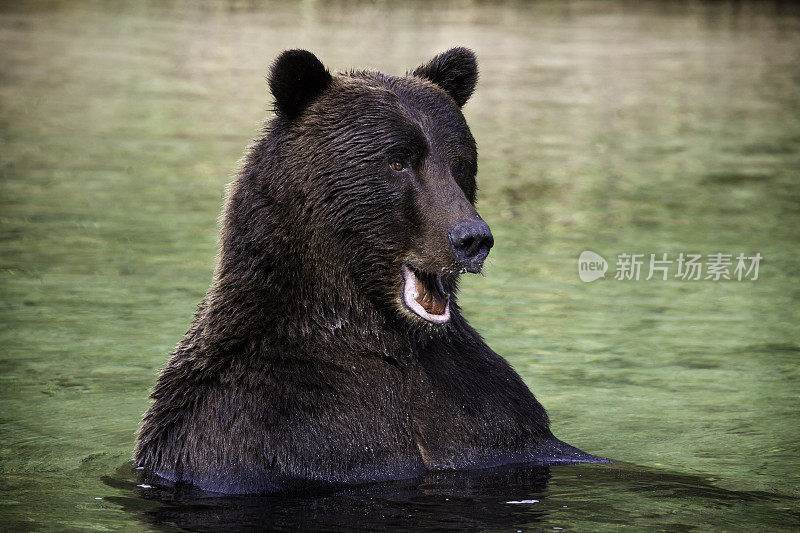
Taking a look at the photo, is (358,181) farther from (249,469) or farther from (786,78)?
(786,78)

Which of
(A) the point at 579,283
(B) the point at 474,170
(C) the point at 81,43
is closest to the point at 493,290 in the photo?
(A) the point at 579,283

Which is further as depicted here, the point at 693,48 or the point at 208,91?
the point at 693,48

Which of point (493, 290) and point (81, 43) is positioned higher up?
point (81, 43)

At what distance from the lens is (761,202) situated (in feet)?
60.1

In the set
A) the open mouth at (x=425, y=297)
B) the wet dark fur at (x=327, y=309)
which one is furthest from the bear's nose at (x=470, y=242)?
the open mouth at (x=425, y=297)

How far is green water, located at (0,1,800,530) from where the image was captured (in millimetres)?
7730

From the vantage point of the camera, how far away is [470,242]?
262 inches

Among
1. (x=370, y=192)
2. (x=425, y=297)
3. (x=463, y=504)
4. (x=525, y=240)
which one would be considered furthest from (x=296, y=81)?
(x=525, y=240)

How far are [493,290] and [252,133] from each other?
11.0m
